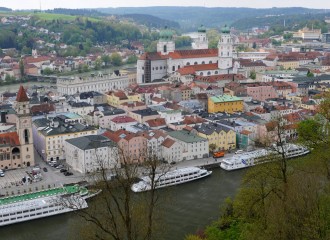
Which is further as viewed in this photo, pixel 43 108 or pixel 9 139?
pixel 43 108

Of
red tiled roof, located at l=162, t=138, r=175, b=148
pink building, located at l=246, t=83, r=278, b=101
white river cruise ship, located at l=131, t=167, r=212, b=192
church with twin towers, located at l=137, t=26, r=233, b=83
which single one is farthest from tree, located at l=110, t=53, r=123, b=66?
white river cruise ship, located at l=131, t=167, r=212, b=192

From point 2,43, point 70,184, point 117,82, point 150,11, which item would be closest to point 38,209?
point 70,184

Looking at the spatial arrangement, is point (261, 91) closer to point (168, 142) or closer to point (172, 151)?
point (168, 142)

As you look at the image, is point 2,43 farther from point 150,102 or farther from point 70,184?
point 70,184

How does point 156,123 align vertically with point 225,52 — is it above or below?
below

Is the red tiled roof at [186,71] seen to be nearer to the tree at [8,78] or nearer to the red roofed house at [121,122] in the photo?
the red roofed house at [121,122]

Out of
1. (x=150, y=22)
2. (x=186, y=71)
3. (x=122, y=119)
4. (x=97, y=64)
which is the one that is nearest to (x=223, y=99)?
(x=122, y=119)

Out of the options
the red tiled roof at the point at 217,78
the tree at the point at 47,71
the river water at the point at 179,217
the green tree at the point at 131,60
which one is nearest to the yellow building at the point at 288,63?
the red tiled roof at the point at 217,78
